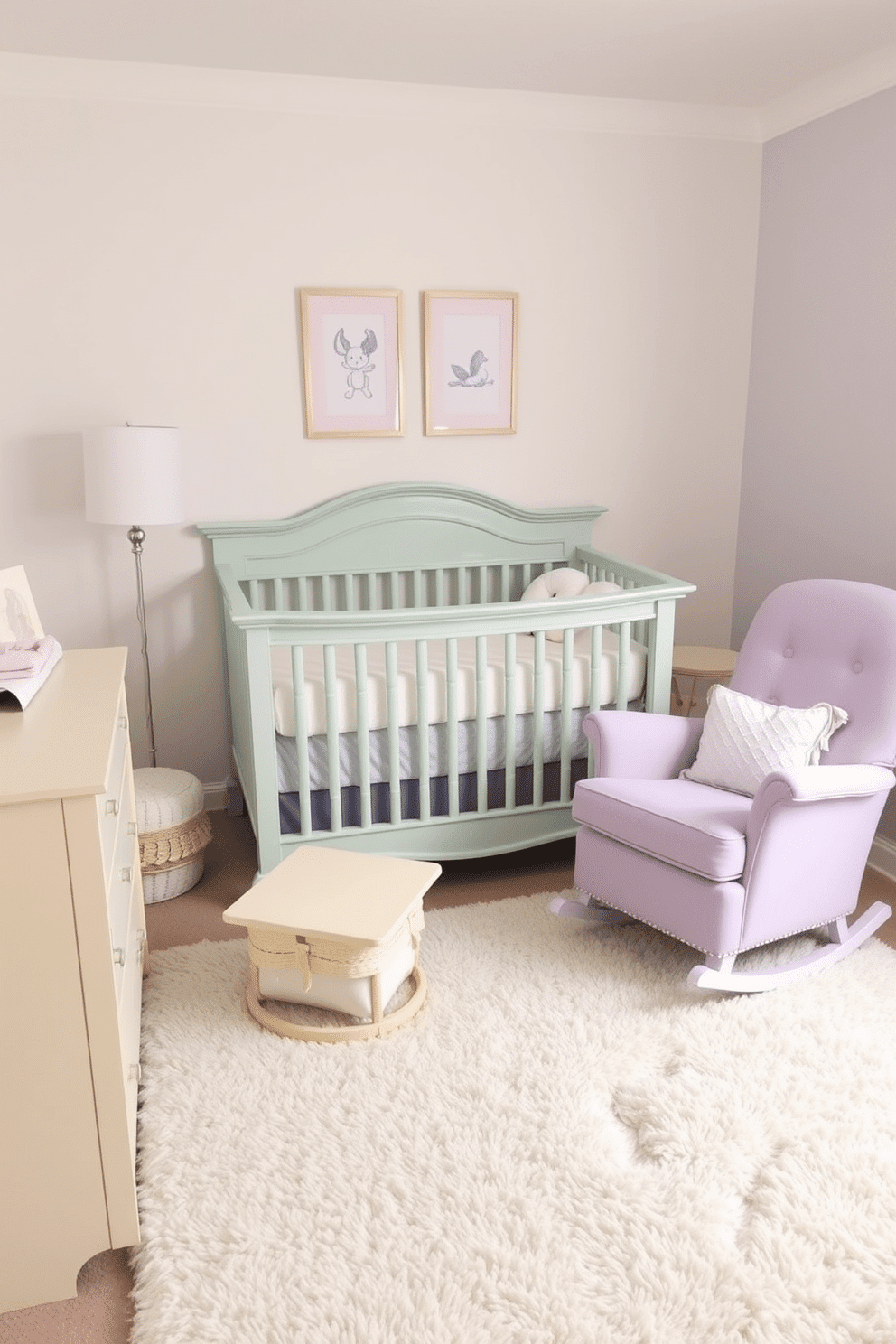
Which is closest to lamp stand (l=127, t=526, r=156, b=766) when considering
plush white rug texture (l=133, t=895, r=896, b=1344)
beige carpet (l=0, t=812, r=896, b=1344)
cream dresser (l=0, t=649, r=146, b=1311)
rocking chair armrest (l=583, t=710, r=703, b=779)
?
beige carpet (l=0, t=812, r=896, b=1344)

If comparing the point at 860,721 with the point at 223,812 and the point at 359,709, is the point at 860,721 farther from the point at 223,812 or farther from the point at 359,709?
the point at 223,812

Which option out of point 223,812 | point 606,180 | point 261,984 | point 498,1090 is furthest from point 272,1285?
point 606,180

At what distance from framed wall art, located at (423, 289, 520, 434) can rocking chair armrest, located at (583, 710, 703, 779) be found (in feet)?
4.20

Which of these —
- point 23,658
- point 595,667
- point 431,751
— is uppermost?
point 23,658

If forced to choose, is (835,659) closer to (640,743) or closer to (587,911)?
(640,743)

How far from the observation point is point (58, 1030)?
1.43m

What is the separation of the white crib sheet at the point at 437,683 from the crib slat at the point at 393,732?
42 mm

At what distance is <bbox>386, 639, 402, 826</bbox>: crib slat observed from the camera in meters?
2.60

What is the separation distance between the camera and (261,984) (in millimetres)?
2174

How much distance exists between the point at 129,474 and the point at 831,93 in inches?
95.1

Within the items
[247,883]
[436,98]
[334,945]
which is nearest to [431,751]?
[247,883]

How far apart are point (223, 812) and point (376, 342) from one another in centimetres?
164

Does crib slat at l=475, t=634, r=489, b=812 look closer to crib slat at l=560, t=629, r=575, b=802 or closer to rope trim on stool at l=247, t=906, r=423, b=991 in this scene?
crib slat at l=560, t=629, r=575, b=802

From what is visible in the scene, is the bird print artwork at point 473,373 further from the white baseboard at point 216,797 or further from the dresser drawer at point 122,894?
the dresser drawer at point 122,894
